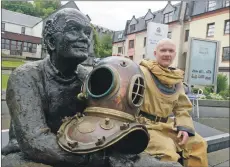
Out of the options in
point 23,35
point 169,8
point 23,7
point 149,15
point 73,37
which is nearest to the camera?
point 73,37

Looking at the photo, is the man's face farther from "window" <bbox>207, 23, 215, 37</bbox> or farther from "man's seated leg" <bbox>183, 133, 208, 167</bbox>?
"window" <bbox>207, 23, 215, 37</bbox>

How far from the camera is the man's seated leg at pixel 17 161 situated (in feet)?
3.92

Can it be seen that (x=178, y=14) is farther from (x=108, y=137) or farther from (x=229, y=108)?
(x=108, y=137)

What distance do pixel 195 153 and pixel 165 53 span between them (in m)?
0.89

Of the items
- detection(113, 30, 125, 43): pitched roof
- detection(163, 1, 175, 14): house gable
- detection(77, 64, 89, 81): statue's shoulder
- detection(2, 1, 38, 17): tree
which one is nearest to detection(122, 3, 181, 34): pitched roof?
detection(163, 1, 175, 14): house gable

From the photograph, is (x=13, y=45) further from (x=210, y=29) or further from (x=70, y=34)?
(x=70, y=34)

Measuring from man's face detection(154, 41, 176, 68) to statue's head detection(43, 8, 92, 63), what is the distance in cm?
132

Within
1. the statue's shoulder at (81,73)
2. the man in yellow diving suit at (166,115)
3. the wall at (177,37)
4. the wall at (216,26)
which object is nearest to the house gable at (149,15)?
the wall at (177,37)

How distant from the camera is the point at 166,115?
7.79 feet

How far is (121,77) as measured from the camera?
3.77 ft

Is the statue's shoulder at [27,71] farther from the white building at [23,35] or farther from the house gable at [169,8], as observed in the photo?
the house gable at [169,8]

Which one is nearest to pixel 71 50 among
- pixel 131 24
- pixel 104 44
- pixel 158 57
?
pixel 158 57

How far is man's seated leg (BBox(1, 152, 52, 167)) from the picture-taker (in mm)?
1196

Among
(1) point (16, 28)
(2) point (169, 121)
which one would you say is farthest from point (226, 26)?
(2) point (169, 121)
